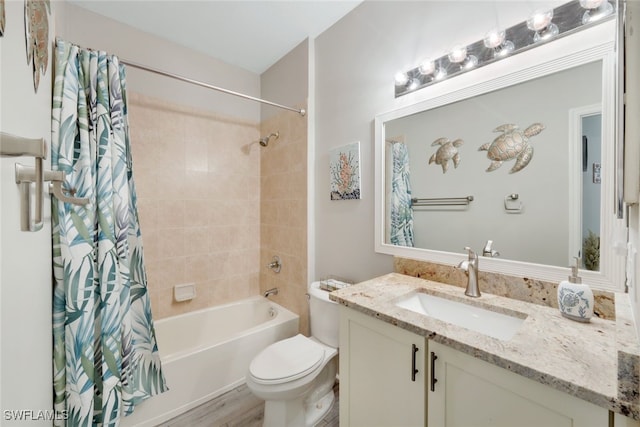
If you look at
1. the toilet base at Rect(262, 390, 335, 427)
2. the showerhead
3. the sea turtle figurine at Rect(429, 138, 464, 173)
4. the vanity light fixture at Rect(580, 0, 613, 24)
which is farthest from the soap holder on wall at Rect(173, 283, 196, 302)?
the vanity light fixture at Rect(580, 0, 613, 24)

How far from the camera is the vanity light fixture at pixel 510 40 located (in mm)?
939

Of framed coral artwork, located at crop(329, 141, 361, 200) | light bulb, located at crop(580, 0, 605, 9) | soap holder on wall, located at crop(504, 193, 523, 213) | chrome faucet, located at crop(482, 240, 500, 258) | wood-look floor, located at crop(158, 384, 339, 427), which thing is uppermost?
light bulb, located at crop(580, 0, 605, 9)

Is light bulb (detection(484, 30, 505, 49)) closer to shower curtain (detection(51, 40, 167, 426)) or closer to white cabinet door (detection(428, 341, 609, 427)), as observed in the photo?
white cabinet door (detection(428, 341, 609, 427))

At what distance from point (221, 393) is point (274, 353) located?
0.63 meters

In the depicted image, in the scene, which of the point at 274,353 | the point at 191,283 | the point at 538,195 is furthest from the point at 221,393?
the point at 538,195

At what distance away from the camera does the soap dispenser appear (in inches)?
33.5

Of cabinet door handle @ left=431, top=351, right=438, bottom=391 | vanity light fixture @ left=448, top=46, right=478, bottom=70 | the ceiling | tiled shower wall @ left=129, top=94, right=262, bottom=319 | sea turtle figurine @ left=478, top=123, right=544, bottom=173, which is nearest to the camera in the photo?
cabinet door handle @ left=431, top=351, right=438, bottom=391

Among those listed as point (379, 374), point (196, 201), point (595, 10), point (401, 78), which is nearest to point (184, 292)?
point (196, 201)

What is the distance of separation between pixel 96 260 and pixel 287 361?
1.13 meters

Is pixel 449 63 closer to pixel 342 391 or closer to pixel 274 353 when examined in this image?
pixel 342 391

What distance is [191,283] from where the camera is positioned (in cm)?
220

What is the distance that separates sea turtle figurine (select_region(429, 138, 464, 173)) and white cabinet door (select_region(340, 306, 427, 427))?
878mm

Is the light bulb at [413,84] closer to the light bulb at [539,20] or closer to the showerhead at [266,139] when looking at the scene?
the light bulb at [539,20]

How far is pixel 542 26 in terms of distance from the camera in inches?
40.6
